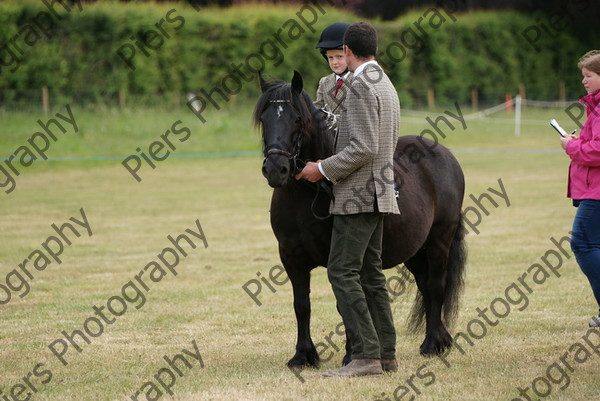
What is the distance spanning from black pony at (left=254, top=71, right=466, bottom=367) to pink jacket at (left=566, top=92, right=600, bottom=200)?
94 cm

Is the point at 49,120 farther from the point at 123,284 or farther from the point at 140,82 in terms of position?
the point at 123,284

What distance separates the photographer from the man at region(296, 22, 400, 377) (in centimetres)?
Result: 442

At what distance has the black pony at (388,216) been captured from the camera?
4.48m

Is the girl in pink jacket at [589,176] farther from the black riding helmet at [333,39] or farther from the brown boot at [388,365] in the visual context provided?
the black riding helmet at [333,39]

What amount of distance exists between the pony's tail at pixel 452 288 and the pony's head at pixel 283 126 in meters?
1.85

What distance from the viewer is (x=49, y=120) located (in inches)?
816

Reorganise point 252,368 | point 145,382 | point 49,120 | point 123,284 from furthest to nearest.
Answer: point 49,120 → point 123,284 → point 252,368 → point 145,382

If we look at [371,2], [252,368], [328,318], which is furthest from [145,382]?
[371,2]

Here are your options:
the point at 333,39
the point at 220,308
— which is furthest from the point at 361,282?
the point at 220,308

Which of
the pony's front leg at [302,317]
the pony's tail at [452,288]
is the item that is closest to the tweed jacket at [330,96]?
the pony's front leg at [302,317]

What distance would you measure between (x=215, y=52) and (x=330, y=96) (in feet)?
66.4

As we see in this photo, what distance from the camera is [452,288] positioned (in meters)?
5.85

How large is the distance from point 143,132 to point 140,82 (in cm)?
235

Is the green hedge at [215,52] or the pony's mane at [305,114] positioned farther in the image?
the green hedge at [215,52]
